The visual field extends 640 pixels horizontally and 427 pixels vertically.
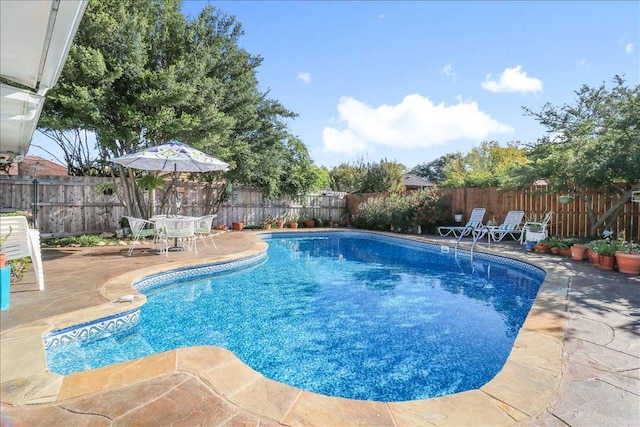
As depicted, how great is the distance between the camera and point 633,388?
2.05 metres

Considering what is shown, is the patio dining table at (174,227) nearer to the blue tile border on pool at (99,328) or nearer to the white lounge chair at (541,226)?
the blue tile border on pool at (99,328)

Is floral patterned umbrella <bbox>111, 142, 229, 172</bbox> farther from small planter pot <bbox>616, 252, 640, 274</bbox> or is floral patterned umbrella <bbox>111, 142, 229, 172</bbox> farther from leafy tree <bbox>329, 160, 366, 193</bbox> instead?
leafy tree <bbox>329, 160, 366, 193</bbox>

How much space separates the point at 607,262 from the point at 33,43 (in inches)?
327

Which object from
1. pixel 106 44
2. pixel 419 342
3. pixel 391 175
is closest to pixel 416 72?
pixel 391 175

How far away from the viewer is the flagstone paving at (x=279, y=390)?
1.75 metres

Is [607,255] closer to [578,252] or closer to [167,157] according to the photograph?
[578,252]

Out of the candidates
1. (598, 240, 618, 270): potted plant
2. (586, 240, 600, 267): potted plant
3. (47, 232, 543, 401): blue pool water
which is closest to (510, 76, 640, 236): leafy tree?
(586, 240, 600, 267): potted plant

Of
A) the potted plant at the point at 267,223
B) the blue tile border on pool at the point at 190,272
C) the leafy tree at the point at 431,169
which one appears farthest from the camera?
the leafy tree at the point at 431,169

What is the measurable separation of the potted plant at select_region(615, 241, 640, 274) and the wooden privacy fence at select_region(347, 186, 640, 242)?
2382mm

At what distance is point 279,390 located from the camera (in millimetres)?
2059

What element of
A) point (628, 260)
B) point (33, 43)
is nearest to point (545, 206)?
point (628, 260)

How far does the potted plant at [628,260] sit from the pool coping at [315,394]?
404 cm

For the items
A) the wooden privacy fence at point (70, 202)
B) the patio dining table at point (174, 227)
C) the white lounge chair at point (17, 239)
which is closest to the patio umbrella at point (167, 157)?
the patio dining table at point (174, 227)

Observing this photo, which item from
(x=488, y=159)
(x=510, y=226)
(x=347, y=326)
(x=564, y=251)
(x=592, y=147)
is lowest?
(x=347, y=326)
